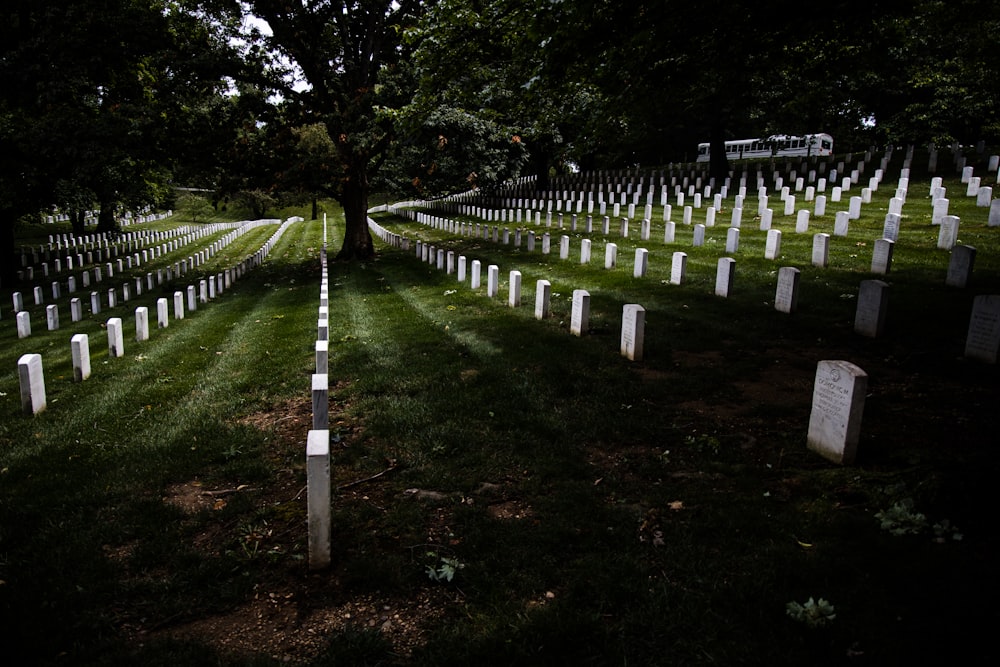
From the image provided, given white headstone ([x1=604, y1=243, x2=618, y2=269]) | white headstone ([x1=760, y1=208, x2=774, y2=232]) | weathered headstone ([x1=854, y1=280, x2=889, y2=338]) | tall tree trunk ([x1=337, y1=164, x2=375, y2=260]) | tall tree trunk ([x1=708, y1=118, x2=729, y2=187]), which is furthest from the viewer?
tall tree trunk ([x1=708, y1=118, x2=729, y2=187])

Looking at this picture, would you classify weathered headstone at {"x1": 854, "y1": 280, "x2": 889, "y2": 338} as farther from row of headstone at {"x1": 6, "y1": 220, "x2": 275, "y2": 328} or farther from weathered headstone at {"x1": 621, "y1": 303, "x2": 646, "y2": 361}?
row of headstone at {"x1": 6, "y1": 220, "x2": 275, "y2": 328}

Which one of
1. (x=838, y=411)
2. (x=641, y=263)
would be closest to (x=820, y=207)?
(x=641, y=263)

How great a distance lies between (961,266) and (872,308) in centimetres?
300

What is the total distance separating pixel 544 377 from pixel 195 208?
221 ft

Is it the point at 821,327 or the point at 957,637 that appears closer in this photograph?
the point at 957,637

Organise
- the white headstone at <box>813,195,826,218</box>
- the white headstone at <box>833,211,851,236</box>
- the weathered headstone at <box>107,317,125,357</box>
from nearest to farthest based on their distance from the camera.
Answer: the weathered headstone at <box>107,317,125,357</box>, the white headstone at <box>833,211,851,236</box>, the white headstone at <box>813,195,826,218</box>

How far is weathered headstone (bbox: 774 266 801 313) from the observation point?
29.2 feet

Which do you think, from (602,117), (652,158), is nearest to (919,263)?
(602,117)

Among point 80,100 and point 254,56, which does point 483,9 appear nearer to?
point 254,56

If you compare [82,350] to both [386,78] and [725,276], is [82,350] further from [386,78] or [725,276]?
[386,78]

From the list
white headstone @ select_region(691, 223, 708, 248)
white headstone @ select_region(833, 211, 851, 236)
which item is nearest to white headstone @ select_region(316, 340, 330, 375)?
white headstone @ select_region(691, 223, 708, 248)

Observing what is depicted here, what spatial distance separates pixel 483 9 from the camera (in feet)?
32.9

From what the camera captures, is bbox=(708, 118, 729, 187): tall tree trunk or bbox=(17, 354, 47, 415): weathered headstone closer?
bbox=(17, 354, 47, 415): weathered headstone

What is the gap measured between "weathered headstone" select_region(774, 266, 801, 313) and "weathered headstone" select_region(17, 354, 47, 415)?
10.1 m
